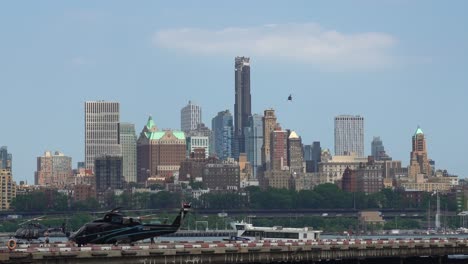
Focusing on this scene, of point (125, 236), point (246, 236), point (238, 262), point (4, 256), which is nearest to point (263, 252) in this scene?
point (238, 262)

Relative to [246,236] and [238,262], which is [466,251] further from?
[246,236]

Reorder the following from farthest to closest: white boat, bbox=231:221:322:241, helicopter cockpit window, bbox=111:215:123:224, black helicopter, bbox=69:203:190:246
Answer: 1. white boat, bbox=231:221:322:241
2. helicopter cockpit window, bbox=111:215:123:224
3. black helicopter, bbox=69:203:190:246

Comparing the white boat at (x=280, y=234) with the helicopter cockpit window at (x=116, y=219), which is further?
the white boat at (x=280, y=234)

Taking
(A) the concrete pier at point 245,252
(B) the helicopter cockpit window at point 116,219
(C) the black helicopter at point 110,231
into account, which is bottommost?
(A) the concrete pier at point 245,252

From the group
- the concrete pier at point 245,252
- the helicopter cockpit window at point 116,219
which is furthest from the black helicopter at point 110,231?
the concrete pier at point 245,252

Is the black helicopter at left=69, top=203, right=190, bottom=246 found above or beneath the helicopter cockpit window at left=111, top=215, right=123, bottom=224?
beneath

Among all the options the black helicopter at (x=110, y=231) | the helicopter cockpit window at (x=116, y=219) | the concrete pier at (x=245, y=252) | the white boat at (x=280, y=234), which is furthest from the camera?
the white boat at (x=280, y=234)

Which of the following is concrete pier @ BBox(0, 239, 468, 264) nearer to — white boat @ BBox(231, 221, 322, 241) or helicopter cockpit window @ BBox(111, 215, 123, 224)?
helicopter cockpit window @ BBox(111, 215, 123, 224)

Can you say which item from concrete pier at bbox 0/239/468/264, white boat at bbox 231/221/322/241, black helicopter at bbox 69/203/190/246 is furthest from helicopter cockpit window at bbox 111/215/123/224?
white boat at bbox 231/221/322/241

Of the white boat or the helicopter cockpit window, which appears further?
the white boat

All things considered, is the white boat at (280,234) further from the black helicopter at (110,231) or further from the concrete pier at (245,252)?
the black helicopter at (110,231)
